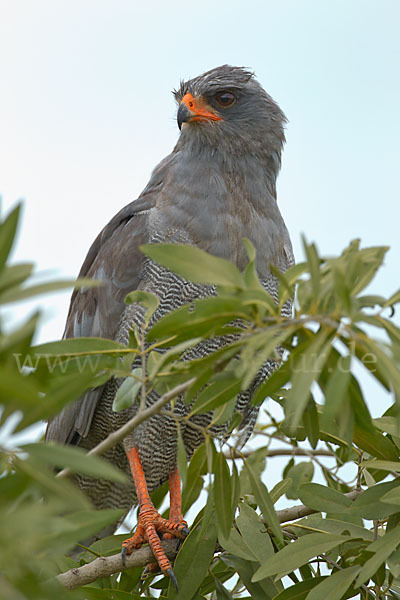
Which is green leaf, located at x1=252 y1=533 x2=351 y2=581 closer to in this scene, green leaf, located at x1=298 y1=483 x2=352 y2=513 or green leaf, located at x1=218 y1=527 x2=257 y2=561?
green leaf, located at x1=298 y1=483 x2=352 y2=513

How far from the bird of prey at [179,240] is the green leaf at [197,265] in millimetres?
2343

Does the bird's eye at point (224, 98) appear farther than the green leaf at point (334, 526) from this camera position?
Yes

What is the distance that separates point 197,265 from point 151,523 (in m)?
2.51

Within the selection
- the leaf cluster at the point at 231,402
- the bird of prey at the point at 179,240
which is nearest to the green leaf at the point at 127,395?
the leaf cluster at the point at 231,402

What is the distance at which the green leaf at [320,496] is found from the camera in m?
2.64

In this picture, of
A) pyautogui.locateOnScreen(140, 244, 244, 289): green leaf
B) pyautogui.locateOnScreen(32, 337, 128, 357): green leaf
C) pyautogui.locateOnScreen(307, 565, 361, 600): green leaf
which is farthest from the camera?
pyautogui.locateOnScreen(307, 565, 361, 600): green leaf

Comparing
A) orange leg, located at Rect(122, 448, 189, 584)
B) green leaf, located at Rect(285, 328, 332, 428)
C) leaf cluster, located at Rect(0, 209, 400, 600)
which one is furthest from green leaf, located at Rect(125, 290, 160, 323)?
orange leg, located at Rect(122, 448, 189, 584)

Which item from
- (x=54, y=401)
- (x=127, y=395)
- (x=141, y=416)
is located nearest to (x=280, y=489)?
(x=127, y=395)

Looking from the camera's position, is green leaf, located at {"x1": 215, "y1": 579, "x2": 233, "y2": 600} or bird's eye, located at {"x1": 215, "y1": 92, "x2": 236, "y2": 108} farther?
bird's eye, located at {"x1": 215, "y1": 92, "x2": 236, "y2": 108}

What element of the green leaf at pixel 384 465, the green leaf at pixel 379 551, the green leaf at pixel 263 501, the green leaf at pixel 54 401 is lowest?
the green leaf at pixel 379 551

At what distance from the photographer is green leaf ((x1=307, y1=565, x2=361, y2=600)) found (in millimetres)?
2389

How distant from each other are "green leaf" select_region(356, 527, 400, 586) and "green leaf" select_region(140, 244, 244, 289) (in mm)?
1061

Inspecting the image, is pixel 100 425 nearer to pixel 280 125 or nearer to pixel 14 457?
pixel 280 125

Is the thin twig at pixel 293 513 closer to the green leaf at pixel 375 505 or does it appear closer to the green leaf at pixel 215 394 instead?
the green leaf at pixel 375 505
